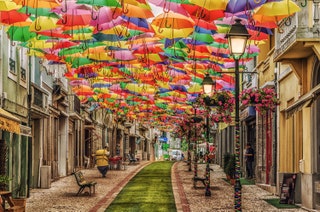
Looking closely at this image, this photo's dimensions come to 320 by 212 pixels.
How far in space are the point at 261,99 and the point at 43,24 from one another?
10.1 metres

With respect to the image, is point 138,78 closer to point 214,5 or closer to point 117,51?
point 117,51

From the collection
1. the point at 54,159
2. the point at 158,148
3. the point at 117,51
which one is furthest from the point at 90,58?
the point at 158,148

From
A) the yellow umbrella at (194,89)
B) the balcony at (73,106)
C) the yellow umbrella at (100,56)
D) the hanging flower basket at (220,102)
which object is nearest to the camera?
the yellow umbrella at (100,56)

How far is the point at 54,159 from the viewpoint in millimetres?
31484

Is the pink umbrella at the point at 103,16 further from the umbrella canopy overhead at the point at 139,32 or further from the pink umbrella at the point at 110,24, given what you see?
the pink umbrella at the point at 110,24

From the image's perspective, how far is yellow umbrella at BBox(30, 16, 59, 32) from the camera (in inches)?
575

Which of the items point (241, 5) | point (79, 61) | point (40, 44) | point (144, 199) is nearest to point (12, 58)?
point (79, 61)

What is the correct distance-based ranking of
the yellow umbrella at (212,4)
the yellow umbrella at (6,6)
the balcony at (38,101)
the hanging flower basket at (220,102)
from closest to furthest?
the yellow umbrella at (212,4) < the yellow umbrella at (6,6) < the hanging flower basket at (220,102) < the balcony at (38,101)

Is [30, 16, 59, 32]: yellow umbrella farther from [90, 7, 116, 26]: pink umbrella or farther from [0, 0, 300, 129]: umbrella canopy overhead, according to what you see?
[90, 7, 116, 26]: pink umbrella

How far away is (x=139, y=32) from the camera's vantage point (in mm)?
16531

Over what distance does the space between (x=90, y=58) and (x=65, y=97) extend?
1636cm

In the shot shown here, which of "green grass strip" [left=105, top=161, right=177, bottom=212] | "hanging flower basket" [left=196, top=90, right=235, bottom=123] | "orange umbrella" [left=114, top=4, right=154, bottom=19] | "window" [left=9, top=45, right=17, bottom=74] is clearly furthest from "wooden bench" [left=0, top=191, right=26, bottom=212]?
"hanging flower basket" [left=196, top=90, right=235, bottom=123]

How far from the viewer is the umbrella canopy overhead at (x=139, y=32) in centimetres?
1291

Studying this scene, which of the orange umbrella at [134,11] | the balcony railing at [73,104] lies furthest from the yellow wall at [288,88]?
the balcony railing at [73,104]
